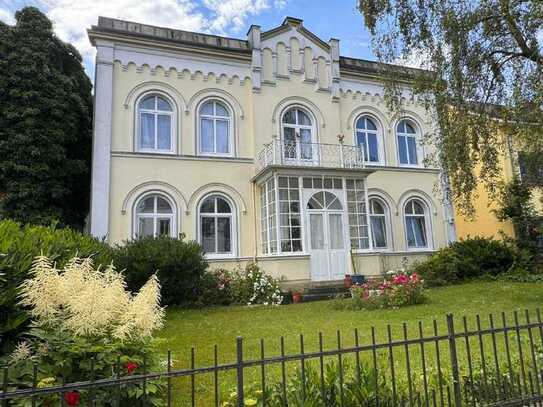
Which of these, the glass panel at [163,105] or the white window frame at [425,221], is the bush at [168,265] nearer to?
the glass panel at [163,105]

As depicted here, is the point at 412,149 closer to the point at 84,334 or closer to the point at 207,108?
the point at 207,108

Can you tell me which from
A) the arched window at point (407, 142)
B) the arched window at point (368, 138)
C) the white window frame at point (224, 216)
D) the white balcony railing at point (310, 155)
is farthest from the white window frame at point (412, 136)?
the white window frame at point (224, 216)

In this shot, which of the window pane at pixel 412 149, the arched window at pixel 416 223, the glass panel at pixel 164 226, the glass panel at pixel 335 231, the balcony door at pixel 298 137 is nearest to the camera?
the glass panel at pixel 164 226

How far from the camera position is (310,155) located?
16172 mm

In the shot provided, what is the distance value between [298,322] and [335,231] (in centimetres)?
671

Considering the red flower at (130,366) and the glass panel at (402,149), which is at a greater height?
the glass panel at (402,149)

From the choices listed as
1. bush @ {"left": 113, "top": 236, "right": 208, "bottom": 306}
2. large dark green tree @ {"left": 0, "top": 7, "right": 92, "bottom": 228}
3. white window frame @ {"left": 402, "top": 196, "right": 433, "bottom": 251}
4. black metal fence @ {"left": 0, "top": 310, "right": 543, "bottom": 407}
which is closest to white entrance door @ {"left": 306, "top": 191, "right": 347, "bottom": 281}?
white window frame @ {"left": 402, "top": 196, "right": 433, "bottom": 251}

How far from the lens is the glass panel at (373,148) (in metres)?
17.9

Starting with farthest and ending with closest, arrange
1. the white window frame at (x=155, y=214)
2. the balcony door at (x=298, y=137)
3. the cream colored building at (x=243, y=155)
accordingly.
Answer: the balcony door at (x=298, y=137)
the cream colored building at (x=243, y=155)
the white window frame at (x=155, y=214)

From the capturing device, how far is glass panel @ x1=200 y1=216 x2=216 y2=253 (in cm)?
1467

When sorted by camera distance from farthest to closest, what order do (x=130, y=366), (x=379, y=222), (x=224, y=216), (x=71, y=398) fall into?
1. (x=379, y=222)
2. (x=224, y=216)
3. (x=130, y=366)
4. (x=71, y=398)

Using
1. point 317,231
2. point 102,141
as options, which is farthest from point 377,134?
point 102,141

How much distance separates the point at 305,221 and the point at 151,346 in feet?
34.4

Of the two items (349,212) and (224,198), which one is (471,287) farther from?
(224,198)
